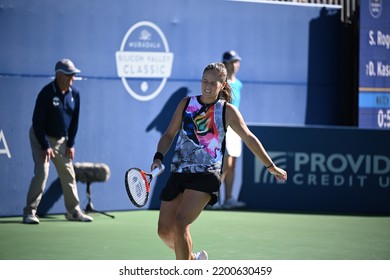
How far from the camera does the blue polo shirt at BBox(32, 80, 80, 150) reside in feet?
39.7

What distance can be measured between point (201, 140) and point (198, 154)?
13cm

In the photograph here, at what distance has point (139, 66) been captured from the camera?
13906mm

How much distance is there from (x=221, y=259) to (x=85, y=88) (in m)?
4.59

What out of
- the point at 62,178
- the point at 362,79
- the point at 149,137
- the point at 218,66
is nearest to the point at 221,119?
the point at 218,66

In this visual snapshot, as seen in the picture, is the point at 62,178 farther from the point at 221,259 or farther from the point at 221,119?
the point at 221,119

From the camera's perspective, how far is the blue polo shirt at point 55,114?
39.7 ft

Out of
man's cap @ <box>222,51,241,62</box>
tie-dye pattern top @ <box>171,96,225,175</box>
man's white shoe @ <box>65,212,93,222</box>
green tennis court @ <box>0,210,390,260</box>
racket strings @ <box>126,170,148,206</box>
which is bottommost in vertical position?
green tennis court @ <box>0,210,390,260</box>

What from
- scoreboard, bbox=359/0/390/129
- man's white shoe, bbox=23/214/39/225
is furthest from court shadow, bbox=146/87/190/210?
scoreboard, bbox=359/0/390/129

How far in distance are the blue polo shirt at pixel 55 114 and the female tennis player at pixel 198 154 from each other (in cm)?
407

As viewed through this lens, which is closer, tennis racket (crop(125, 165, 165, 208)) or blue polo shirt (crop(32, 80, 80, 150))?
tennis racket (crop(125, 165, 165, 208))

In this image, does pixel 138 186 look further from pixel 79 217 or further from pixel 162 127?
pixel 162 127

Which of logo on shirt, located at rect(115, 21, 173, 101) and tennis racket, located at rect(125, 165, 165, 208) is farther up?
logo on shirt, located at rect(115, 21, 173, 101)

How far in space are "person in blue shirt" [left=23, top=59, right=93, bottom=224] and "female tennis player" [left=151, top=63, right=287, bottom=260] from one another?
13.4 feet

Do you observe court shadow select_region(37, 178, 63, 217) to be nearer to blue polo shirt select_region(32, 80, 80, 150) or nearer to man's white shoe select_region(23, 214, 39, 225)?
man's white shoe select_region(23, 214, 39, 225)
